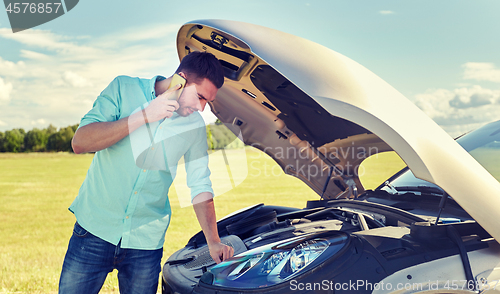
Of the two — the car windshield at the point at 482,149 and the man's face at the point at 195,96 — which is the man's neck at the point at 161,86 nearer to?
the man's face at the point at 195,96

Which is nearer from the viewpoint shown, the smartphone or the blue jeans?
the smartphone

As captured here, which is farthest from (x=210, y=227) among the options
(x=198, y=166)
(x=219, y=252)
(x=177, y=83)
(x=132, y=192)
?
(x=177, y=83)

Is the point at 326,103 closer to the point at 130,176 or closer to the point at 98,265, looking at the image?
the point at 130,176

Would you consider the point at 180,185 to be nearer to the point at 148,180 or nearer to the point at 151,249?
the point at 148,180

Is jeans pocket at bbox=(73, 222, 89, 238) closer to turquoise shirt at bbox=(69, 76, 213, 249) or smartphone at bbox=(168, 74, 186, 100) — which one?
turquoise shirt at bbox=(69, 76, 213, 249)

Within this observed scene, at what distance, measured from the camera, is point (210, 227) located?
184 cm

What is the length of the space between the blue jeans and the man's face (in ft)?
2.63

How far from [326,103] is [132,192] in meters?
1.09

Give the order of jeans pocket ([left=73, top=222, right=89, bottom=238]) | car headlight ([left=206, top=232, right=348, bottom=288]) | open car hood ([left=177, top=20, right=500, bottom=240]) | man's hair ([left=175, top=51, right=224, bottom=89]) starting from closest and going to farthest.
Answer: open car hood ([left=177, top=20, right=500, bottom=240]), car headlight ([left=206, top=232, right=348, bottom=288]), man's hair ([left=175, top=51, right=224, bottom=89]), jeans pocket ([left=73, top=222, right=89, bottom=238])

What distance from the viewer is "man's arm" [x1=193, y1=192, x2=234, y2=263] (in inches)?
71.0

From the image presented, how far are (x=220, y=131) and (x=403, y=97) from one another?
115 cm

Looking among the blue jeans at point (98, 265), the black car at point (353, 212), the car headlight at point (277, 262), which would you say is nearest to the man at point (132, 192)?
the blue jeans at point (98, 265)

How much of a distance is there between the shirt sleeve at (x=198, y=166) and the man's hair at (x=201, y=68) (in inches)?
14.4

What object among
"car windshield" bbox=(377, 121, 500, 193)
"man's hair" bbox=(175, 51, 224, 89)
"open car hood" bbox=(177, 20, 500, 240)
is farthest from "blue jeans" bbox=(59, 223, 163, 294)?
"car windshield" bbox=(377, 121, 500, 193)
